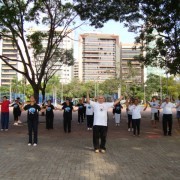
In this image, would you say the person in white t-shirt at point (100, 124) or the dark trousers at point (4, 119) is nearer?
the person in white t-shirt at point (100, 124)

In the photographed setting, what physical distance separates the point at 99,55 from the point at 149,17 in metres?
93.4

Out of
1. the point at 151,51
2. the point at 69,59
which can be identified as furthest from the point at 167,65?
the point at 69,59

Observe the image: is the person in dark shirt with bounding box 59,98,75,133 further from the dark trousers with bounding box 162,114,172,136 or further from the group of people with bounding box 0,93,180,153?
the dark trousers with bounding box 162,114,172,136

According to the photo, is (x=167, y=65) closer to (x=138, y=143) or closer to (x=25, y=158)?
(x=138, y=143)

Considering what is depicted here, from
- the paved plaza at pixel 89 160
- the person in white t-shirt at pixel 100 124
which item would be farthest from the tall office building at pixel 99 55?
the person in white t-shirt at pixel 100 124

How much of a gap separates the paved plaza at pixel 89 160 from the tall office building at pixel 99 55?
87961 mm

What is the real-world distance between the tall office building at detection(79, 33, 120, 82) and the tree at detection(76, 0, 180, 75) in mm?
77354

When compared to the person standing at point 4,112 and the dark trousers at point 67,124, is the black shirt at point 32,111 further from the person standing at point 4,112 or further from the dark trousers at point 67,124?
the person standing at point 4,112

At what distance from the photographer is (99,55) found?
366ft

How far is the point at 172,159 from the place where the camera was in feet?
29.0

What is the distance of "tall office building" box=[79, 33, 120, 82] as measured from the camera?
103631 mm

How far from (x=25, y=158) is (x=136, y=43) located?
15044 mm

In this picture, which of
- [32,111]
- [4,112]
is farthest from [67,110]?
[32,111]

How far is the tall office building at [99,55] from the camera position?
10363cm
